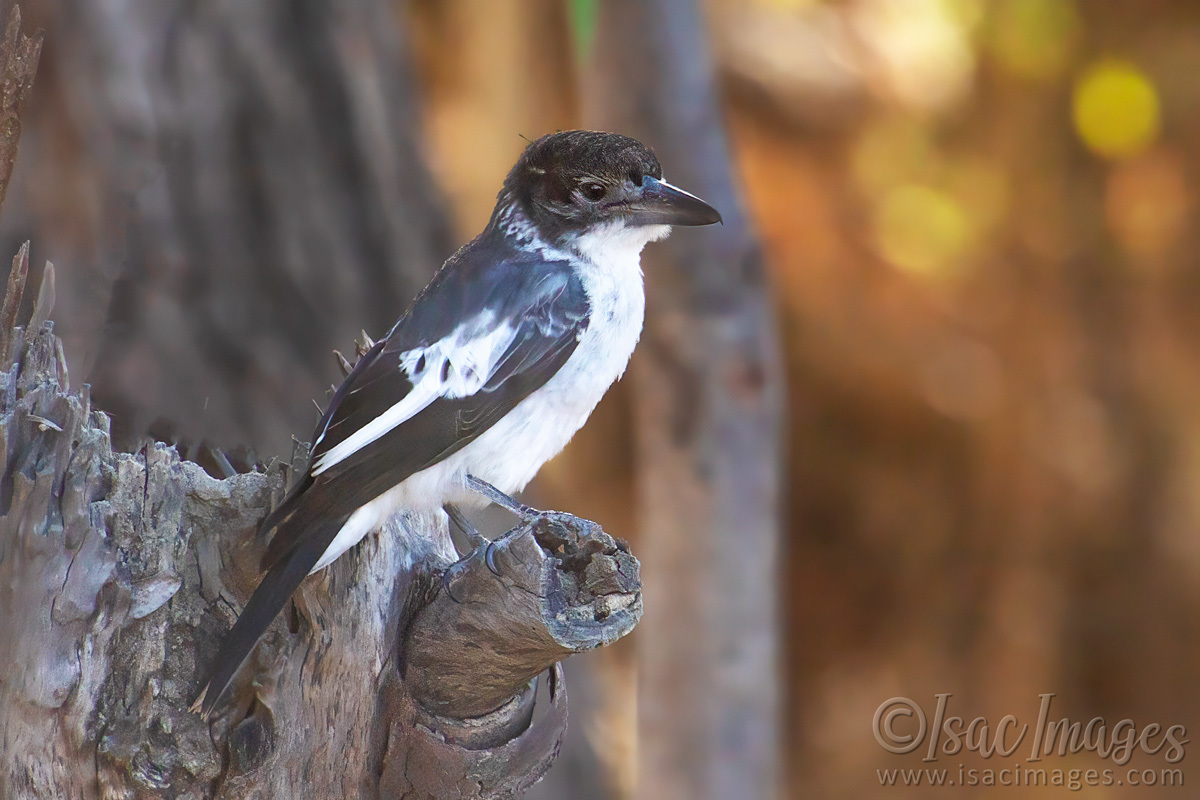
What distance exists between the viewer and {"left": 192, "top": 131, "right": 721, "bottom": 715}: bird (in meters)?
1.90

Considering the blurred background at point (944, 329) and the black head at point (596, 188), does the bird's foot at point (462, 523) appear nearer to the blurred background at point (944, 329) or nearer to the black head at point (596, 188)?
the black head at point (596, 188)

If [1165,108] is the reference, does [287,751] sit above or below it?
below

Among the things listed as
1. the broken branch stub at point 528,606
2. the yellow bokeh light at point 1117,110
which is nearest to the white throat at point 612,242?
the broken branch stub at point 528,606

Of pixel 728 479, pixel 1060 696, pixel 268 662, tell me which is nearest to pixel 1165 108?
pixel 1060 696

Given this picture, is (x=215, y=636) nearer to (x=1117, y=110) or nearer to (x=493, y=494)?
(x=493, y=494)

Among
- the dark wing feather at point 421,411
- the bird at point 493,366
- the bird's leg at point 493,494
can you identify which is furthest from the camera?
the bird's leg at point 493,494

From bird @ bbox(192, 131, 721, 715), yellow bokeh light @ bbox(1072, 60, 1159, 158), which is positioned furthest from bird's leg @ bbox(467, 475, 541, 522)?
yellow bokeh light @ bbox(1072, 60, 1159, 158)

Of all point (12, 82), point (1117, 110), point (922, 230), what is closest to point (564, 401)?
point (12, 82)

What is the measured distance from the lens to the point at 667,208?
2.41 m

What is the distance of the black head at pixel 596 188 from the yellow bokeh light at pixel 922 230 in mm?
3545

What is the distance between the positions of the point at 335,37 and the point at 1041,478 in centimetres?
371

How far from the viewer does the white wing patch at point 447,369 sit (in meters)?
2.12

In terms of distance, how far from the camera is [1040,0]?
5.46 metres

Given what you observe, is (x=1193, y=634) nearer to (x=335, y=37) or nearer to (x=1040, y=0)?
(x=1040, y=0)
